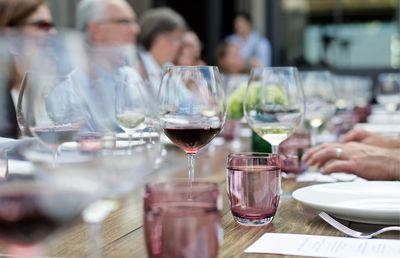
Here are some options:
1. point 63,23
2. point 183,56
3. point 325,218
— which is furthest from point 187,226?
point 63,23

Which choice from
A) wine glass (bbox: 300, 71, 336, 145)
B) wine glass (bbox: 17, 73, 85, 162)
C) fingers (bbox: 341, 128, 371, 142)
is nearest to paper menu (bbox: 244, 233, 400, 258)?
wine glass (bbox: 17, 73, 85, 162)

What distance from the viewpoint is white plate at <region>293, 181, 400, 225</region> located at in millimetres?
937

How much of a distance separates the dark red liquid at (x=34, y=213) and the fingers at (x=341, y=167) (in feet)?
3.17

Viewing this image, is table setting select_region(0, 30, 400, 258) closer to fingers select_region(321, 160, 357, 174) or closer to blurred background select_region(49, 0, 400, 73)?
fingers select_region(321, 160, 357, 174)

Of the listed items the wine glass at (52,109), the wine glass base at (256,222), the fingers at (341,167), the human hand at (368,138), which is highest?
the wine glass at (52,109)

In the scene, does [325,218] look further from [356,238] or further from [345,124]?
[345,124]

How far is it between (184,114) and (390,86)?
3.13m

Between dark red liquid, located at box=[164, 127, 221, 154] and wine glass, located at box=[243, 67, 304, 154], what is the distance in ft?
0.75

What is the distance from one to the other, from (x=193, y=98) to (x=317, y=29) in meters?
9.60

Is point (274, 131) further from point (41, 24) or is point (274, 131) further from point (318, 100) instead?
point (41, 24)

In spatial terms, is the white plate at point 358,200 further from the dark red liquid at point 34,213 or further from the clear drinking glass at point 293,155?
the dark red liquid at point 34,213

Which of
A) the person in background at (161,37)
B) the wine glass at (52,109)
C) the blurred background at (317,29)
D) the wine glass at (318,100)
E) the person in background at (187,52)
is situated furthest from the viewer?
the blurred background at (317,29)

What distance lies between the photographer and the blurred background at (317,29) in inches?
398

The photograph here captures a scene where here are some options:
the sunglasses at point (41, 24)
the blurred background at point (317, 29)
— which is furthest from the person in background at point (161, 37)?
the blurred background at point (317, 29)
